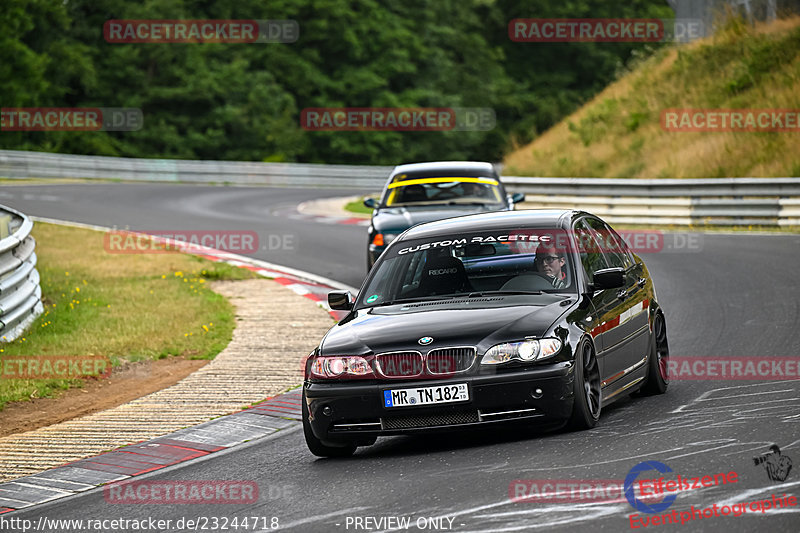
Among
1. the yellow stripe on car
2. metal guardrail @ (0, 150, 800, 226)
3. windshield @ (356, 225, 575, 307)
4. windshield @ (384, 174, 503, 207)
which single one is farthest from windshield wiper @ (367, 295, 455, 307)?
metal guardrail @ (0, 150, 800, 226)

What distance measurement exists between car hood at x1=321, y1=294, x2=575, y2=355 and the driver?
27cm

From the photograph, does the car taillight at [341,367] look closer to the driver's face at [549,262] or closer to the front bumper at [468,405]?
the front bumper at [468,405]

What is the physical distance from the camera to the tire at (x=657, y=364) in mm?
9297

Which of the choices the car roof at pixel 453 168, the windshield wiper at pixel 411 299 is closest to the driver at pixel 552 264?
the windshield wiper at pixel 411 299

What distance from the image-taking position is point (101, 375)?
1165 centimetres

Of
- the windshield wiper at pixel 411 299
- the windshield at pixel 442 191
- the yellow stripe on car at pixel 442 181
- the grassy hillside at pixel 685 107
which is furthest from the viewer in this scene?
the grassy hillside at pixel 685 107

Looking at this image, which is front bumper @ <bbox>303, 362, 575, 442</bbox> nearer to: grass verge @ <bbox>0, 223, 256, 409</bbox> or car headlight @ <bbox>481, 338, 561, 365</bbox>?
car headlight @ <bbox>481, 338, 561, 365</bbox>

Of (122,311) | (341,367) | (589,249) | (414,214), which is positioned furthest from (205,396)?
(414,214)

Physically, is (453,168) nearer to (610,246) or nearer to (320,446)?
(610,246)

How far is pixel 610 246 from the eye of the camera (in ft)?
31.3

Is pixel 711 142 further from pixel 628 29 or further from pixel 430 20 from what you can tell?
pixel 628 29

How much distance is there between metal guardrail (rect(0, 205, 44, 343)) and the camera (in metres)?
12.6

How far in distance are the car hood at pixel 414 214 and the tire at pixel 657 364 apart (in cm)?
562

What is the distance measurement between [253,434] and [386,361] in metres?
1.83
